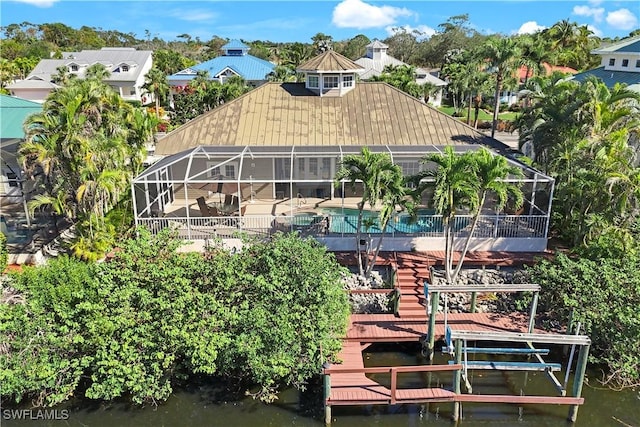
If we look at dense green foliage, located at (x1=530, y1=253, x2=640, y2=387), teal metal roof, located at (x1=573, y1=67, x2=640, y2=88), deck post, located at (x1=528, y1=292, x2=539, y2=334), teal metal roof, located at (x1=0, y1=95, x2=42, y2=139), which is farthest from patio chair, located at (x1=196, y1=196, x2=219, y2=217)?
teal metal roof, located at (x1=573, y1=67, x2=640, y2=88)

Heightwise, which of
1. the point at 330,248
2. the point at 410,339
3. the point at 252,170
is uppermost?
the point at 252,170

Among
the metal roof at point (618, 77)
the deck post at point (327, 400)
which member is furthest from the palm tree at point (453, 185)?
the metal roof at point (618, 77)

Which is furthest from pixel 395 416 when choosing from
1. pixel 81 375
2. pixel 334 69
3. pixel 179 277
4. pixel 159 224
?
pixel 334 69

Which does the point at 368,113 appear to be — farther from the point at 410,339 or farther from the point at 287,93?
the point at 410,339

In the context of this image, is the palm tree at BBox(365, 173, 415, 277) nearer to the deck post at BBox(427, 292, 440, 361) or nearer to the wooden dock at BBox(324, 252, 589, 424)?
the wooden dock at BBox(324, 252, 589, 424)

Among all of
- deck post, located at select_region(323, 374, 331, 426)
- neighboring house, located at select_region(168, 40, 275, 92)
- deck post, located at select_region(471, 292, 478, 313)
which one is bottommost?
deck post, located at select_region(323, 374, 331, 426)

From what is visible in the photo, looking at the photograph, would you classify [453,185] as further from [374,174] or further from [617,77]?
[617,77]
